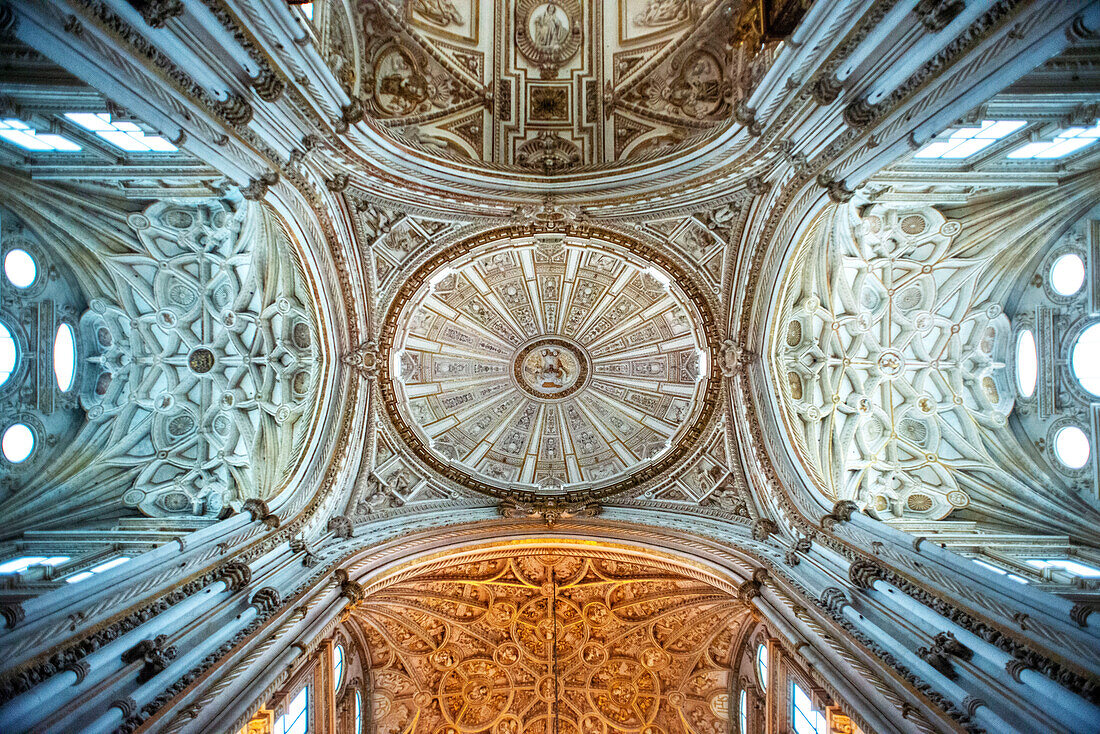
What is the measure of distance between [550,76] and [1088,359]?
15783mm

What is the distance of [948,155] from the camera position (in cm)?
1223

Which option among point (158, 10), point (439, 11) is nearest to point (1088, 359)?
point (439, 11)

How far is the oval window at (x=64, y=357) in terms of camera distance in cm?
1476

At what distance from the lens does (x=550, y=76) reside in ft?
56.9

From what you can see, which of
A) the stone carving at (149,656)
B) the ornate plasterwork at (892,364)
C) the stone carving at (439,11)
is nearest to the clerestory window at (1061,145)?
the ornate plasterwork at (892,364)

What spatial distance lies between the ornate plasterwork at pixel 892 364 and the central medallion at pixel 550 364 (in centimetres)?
686

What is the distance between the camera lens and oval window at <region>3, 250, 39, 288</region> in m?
13.5

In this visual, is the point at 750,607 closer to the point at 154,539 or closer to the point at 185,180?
the point at 154,539

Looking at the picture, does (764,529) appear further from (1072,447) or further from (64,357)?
(64,357)

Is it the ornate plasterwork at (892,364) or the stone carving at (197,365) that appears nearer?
the ornate plasterwork at (892,364)

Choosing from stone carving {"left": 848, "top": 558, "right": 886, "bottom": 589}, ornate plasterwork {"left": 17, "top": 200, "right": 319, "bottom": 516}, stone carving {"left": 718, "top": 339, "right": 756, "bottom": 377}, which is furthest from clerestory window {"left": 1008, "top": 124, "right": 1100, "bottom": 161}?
ornate plasterwork {"left": 17, "top": 200, "right": 319, "bottom": 516}

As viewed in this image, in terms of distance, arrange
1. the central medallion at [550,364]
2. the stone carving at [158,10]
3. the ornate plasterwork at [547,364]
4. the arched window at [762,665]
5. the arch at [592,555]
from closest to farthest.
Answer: the stone carving at [158,10] → the arch at [592,555] → the arched window at [762,665] → the ornate plasterwork at [547,364] → the central medallion at [550,364]

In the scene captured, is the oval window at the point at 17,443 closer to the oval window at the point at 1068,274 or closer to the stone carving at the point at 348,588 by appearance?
the stone carving at the point at 348,588

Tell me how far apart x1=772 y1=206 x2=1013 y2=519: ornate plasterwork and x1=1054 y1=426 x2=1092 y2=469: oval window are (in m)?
1.22
